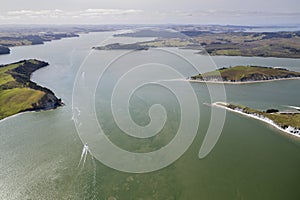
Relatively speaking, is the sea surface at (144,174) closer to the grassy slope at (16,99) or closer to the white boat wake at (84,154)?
the white boat wake at (84,154)

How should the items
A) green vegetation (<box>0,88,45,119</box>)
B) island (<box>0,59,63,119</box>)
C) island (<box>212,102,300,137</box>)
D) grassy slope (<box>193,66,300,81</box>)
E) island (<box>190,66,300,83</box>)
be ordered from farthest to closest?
grassy slope (<box>193,66,300,81</box>)
island (<box>190,66,300,83</box>)
island (<box>0,59,63,119</box>)
green vegetation (<box>0,88,45,119</box>)
island (<box>212,102,300,137</box>)

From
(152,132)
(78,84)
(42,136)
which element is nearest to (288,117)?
(152,132)

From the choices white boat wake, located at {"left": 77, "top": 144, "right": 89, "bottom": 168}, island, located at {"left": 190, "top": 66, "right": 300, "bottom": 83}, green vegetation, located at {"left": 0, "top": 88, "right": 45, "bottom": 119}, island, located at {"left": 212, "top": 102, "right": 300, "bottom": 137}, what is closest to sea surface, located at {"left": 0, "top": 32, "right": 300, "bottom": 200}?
white boat wake, located at {"left": 77, "top": 144, "right": 89, "bottom": 168}

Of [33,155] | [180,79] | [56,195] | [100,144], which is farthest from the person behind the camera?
[180,79]

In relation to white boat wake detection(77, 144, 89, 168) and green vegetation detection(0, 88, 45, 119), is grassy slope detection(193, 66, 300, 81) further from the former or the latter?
white boat wake detection(77, 144, 89, 168)

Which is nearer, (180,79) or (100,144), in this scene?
(100,144)

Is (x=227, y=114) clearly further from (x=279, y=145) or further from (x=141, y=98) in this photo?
(x=141, y=98)

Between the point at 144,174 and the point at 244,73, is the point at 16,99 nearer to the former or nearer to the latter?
the point at 144,174
